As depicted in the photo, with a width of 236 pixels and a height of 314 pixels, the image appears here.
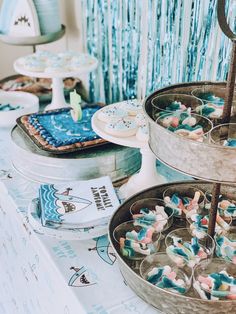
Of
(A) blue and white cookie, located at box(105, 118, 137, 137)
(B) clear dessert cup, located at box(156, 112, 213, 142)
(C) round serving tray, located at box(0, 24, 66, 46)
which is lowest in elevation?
(A) blue and white cookie, located at box(105, 118, 137, 137)

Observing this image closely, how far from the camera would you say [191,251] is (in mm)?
890

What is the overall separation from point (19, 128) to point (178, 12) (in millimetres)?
546

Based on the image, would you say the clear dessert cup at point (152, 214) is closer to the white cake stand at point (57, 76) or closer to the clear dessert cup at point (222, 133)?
the clear dessert cup at point (222, 133)

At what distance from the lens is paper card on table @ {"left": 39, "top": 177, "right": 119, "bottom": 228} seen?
1.03 meters

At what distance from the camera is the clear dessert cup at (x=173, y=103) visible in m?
0.89

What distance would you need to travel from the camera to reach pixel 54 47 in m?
2.01

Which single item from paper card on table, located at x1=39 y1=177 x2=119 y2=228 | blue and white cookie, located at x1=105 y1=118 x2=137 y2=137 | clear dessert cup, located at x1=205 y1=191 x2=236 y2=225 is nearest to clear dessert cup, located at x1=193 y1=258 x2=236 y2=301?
clear dessert cup, located at x1=205 y1=191 x2=236 y2=225

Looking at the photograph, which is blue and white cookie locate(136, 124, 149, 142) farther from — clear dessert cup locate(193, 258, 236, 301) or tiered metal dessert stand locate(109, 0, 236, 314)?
clear dessert cup locate(193, 258, 236, 301)

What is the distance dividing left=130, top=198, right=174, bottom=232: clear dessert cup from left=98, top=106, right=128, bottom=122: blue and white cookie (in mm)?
248

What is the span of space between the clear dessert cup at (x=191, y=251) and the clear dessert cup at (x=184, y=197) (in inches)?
4.4

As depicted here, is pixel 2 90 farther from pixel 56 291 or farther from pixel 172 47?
pixel 56 291

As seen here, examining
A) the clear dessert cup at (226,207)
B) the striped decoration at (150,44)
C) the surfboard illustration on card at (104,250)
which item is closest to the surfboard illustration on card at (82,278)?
the surfboard illustration on card at (104,250)

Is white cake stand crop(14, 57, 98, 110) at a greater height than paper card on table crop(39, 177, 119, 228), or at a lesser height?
greater

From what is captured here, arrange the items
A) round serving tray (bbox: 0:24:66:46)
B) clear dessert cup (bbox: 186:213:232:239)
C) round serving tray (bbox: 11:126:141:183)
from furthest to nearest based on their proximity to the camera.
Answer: round serving tray (bbox: 0:24:66:46)
round serving tray (bbox: 11:126:141:183)
clear dessert cup (bbox: 186:213:232:239)
